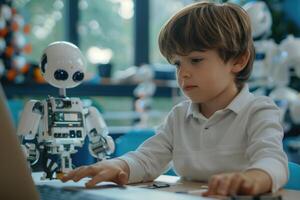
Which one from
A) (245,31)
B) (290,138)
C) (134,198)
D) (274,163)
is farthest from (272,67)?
(134,198)

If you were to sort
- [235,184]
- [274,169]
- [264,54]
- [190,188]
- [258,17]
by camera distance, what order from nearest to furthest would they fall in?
[235,184]
[274,169]
[190,188]
[258,17]
[264,54]

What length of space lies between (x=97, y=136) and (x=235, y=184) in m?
0.56

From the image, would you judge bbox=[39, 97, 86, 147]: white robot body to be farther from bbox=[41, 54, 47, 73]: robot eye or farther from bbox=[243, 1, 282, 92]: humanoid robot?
bbox=[243, 1, 282, 92]: humanoid robot

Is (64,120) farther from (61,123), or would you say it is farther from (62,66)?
(62,66)

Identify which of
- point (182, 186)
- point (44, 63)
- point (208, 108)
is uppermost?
point (44, 63)

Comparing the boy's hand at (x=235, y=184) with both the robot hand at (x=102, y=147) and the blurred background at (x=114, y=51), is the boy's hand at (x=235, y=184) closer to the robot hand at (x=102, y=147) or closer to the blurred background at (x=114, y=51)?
the robot hand at (x=102, y=147)

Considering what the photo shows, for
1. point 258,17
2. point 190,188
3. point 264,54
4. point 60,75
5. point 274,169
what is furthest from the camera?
point 264,54

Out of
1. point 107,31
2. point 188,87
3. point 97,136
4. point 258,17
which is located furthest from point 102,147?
point 107,31

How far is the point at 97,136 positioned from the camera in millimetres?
1229

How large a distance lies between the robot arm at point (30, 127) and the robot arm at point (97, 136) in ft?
0.40

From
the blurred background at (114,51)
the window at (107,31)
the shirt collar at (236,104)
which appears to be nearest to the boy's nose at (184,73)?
the shirt collar at (236,104)

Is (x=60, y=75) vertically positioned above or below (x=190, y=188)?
above

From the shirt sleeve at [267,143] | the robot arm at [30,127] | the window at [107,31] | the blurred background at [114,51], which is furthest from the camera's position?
the window at [107,31]

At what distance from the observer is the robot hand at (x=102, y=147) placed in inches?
47.7
